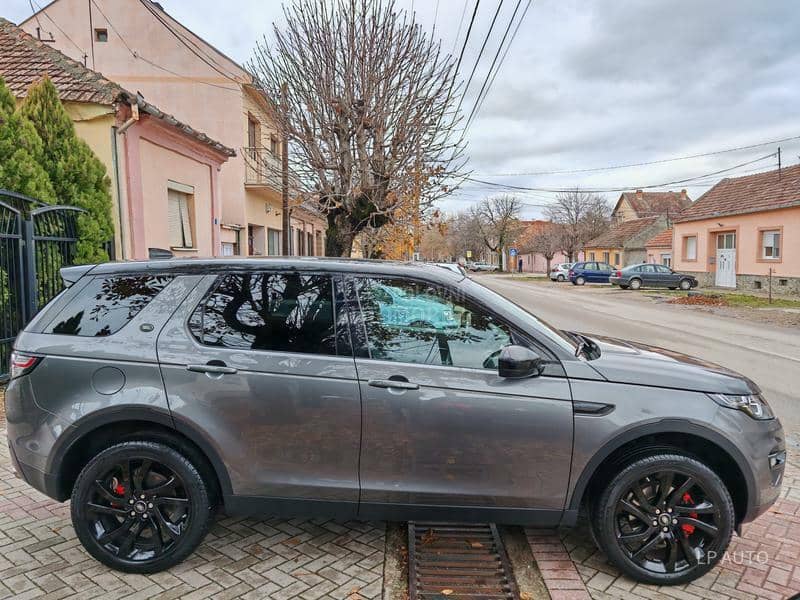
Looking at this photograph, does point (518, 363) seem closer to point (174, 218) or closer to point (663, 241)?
point (174, 218)

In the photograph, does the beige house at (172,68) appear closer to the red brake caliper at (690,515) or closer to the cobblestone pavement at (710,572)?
the cobblestone pavement at (710,572)

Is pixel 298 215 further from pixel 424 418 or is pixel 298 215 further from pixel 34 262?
pixel 424 418

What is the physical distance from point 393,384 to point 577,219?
51115 millimetres

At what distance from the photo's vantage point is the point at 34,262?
6.42 m

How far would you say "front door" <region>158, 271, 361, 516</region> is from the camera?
2.68 meters

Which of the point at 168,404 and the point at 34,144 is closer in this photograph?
the point at 168,404

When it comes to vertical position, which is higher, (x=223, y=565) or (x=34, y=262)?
(x=34, y=262)

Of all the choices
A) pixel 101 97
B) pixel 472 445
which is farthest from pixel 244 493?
pixel 101 97

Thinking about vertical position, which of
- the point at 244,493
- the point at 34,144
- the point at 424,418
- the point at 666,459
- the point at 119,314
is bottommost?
the point at 244,493

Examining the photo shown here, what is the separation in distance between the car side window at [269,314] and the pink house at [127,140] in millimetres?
6552

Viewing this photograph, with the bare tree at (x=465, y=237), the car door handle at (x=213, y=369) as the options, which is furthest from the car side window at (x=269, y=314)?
the bare tree at (x=465, y=237)

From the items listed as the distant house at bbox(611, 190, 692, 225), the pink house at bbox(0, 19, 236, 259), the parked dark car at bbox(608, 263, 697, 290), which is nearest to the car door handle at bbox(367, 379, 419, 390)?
the pink house at bbox(0, 19, 236, 259)

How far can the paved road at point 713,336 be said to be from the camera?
6.91 m

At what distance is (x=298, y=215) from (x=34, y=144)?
16866 millimetres
